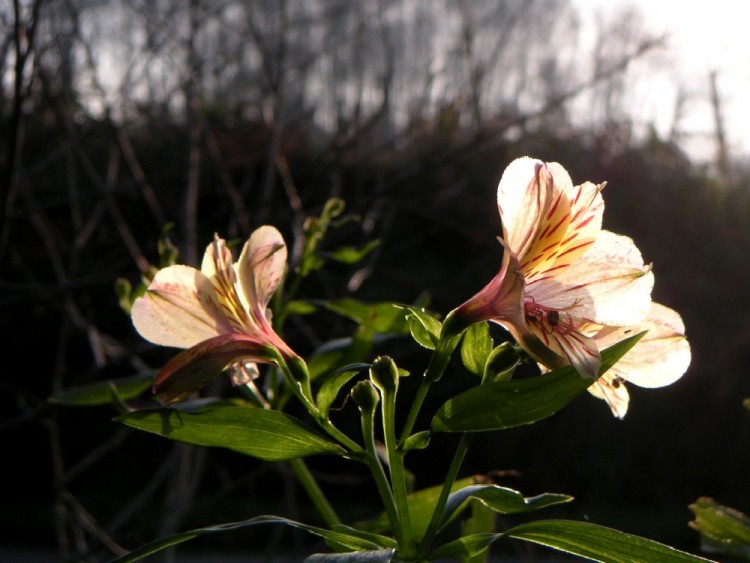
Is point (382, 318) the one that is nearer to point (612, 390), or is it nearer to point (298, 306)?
point (298, 306)

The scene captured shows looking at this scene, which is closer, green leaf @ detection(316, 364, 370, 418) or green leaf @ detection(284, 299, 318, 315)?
green leaf @ detection(316, 364, 370, 418)

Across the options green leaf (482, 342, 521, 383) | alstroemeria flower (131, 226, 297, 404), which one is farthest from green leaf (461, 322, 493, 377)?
alstroemeria flower (131, 226, 297, 404)

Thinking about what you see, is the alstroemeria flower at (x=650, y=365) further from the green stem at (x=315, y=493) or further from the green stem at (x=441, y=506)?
the green stem at (x=315, y=493)

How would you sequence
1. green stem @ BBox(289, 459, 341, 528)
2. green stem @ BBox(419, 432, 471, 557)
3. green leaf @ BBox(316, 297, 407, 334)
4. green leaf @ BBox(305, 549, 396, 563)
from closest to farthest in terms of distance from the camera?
green leaf @ BBox(305, 549, 396, 563) < green stem @ BBox(419, 432, 471, 557) < green stem @ BBox(289, 459, 341, 528) < green leaf @ BBox(316, 297, 407, 334)

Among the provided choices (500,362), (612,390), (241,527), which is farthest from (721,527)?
(241,527)

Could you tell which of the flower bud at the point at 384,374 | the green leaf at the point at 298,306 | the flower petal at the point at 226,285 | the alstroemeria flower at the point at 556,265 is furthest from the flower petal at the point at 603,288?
the green leaf at the point at 298,306

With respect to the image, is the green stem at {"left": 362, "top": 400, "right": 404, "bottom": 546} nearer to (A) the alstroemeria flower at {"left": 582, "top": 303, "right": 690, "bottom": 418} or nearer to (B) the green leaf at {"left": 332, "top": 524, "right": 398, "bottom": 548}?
(B) the green leaf at {"left": 332, "top": 524, "right": 398, "bottom": 548}
